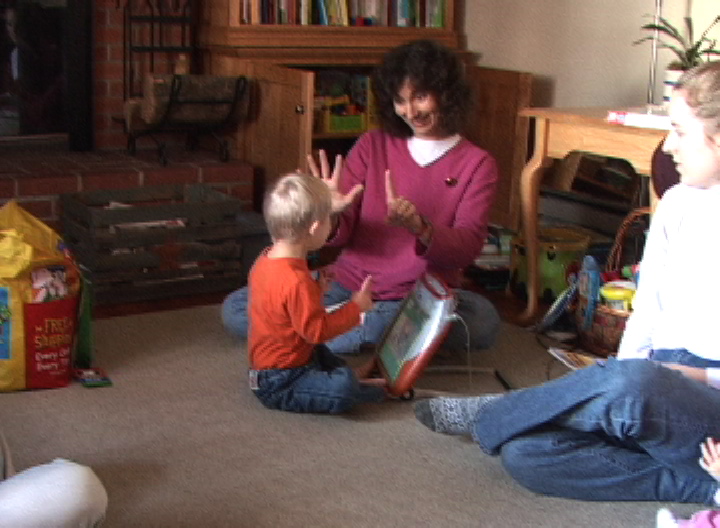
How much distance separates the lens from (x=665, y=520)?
1832 millimetres

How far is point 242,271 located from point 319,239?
1.12m

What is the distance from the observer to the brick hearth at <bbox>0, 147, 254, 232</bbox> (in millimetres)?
3459

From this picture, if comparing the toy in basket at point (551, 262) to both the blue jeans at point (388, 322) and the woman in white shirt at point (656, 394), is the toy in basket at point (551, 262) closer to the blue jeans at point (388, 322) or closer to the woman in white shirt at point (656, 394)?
the blue jeans at point (388, 322)

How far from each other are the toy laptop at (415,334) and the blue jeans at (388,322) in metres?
0.12

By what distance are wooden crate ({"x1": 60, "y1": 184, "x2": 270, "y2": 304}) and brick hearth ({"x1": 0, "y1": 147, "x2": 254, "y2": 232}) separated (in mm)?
203

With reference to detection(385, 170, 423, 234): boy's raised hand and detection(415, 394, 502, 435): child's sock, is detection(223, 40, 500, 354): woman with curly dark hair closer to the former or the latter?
detection(385, 170, 423, 234): boy's raised hand

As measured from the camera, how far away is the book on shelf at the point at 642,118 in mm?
2689

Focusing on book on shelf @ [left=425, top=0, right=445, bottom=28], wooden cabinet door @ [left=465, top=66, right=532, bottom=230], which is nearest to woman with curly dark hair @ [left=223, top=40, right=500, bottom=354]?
wooden cabinet door @ [left=465, top=66, right=532, bottom=230]

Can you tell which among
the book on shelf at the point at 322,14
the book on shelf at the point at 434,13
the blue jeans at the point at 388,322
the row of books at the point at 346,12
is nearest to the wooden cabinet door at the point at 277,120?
the row of books at the point at 346,12

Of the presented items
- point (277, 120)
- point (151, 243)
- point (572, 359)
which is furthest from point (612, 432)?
point (277, 120)

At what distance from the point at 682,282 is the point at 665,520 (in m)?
0.44

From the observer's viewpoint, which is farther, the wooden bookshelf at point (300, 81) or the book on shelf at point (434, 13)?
the book on shelf at point (434, 13)

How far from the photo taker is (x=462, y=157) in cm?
266

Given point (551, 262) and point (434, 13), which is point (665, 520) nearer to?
point (551, 262)
